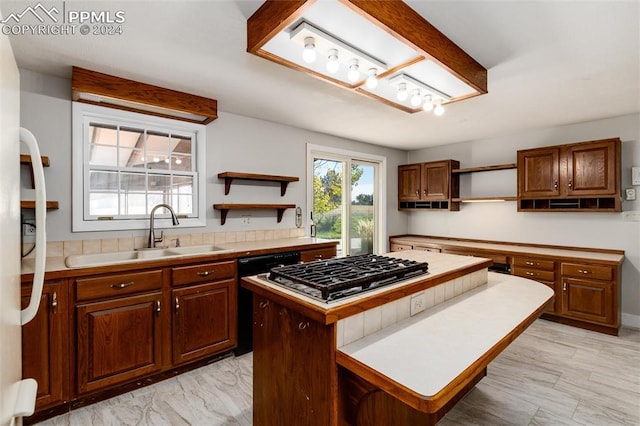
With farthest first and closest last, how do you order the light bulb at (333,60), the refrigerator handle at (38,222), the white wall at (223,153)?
1. the white wall at (223,153)
2. the light bulb at (333,60)
3. the refrigerator handle at (38,222)

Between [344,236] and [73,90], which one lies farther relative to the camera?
[344,236]

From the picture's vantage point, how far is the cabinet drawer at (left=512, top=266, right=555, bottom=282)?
355cm

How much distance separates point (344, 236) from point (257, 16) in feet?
11.5

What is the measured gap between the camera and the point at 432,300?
169 centimetres

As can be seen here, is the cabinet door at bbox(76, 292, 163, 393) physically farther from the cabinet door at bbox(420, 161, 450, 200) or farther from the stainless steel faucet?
the cabinet door at bbox(420, 161, 450, 200)

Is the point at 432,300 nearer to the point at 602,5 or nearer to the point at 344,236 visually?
the point at 602,5

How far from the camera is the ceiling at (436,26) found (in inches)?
65.5

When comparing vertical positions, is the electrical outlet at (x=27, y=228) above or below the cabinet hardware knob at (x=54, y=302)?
above

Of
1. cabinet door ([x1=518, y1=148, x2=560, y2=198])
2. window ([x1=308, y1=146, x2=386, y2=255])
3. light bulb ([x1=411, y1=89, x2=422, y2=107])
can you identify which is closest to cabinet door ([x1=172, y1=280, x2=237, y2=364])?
window ([x1=308, y1=146, x2=386, y2=255])

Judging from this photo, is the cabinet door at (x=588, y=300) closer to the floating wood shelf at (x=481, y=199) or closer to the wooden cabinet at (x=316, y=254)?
Answer: the floating wood shelf at (x=481, y=199)

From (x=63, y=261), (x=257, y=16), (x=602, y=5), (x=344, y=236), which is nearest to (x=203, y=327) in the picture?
(x=63, y=261)

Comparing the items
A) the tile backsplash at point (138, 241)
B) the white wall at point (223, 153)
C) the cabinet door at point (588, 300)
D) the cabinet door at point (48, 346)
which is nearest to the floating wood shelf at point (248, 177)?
the white wall at point (223, 153)

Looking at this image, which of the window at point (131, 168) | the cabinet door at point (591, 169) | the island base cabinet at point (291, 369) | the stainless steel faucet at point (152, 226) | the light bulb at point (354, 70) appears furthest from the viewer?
the cabinet door at point (591, 169)

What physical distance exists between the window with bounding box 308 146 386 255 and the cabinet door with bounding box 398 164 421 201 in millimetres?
407
